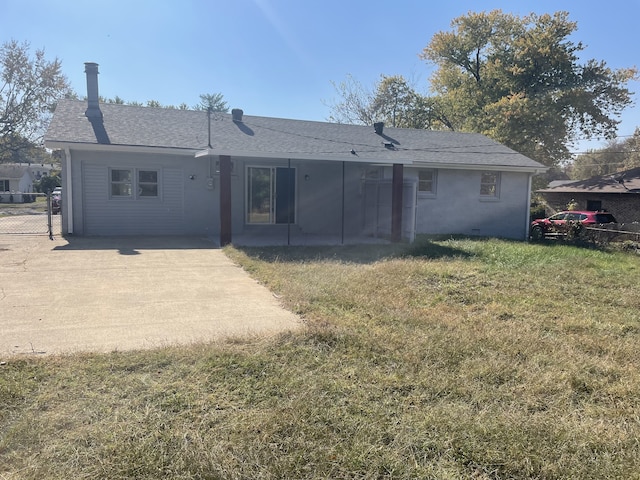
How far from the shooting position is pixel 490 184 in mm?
16484

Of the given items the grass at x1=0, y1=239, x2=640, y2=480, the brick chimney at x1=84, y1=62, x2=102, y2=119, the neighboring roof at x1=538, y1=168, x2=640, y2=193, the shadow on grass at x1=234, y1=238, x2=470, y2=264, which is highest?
the brick chimney at x1=84, y1=62, x2=102, y2=119

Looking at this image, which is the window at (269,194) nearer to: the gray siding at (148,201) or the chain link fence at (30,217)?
the gray siding at (148,201)

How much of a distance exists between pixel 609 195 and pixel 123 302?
88.3 feet

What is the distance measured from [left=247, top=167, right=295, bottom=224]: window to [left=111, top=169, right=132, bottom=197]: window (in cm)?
323

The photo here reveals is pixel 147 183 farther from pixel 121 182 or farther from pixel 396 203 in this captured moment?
pixel 396 203

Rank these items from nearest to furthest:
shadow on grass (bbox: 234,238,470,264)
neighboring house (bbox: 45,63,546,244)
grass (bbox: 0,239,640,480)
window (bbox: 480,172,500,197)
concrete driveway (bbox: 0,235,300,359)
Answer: grass (bbox: 0,239,640,480), concrete driveway (bbox: 0,235,300,359), shadow on grass (bbox: 234,238,470,264), neighboring house (bbox: 45,63,546,244), window (bbox: 480,172,500,197)

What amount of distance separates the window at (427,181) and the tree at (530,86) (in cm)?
1452

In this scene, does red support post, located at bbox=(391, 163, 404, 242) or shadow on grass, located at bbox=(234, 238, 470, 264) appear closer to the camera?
shadow on grass, located at bbox=(234, 238, 470, 264)

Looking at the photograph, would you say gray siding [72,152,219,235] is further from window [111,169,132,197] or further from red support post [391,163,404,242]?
red support post [391,163,404,242]

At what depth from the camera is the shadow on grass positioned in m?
9.37

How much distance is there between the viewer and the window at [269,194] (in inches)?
539

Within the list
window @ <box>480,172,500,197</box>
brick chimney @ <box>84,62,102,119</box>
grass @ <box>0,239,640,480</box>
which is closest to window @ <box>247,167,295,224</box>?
brick chimney @ <box>84,62,102,119</box>

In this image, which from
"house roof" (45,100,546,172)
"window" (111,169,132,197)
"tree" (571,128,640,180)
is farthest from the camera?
"tree" (571,128,640,180)

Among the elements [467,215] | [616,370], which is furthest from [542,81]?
[616,370]
